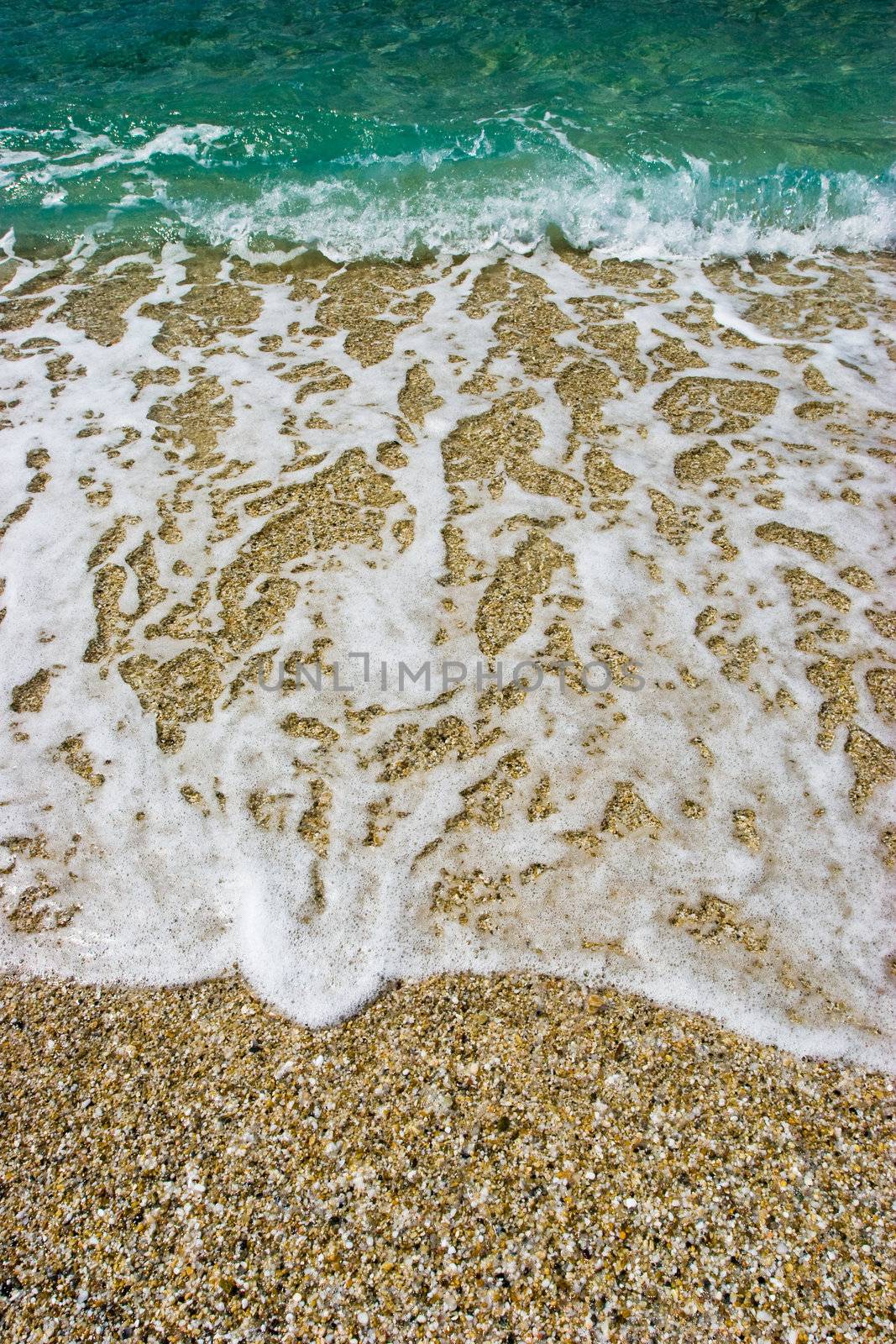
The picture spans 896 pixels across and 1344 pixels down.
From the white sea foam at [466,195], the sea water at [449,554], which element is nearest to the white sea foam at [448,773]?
the sea water at [449,554]

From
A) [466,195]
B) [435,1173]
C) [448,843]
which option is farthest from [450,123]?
[435,1173]

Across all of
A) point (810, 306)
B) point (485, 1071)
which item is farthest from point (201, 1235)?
point (810, 306)

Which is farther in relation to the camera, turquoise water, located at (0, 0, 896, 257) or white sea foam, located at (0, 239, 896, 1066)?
turquoise water, located at (0, 0, 896, 257)

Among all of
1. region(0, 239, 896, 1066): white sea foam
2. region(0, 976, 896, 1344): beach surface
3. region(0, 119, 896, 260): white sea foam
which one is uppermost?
region(0, 119, 896, 260): white sea foam

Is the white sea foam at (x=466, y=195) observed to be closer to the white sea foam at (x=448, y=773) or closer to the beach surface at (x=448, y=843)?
the beach surface at (x=448, y=843)

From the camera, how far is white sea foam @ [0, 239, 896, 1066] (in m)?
3.07

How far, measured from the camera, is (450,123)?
913 centimetres

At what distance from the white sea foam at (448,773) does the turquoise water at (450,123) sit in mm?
3475

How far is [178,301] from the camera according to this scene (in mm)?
6988

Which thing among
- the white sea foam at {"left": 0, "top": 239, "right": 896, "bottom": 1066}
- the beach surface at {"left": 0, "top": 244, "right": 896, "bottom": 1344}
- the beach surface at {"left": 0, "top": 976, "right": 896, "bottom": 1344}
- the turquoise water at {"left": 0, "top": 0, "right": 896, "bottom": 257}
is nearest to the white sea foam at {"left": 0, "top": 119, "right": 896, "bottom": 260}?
the turquoise water at {"left": 0, "top": 0, "right": 896, "bottom": 257}

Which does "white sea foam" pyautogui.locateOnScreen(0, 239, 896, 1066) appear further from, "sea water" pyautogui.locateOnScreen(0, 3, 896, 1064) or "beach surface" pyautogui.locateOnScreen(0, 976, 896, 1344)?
"beach surface" pyautogui.locateOnScreen(0, 976, 896, 1344)

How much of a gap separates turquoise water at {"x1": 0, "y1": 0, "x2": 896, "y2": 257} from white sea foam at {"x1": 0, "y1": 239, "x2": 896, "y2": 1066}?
347 cm

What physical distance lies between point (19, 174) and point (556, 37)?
256 inches

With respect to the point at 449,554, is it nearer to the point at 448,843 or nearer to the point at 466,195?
the point at 448,843
